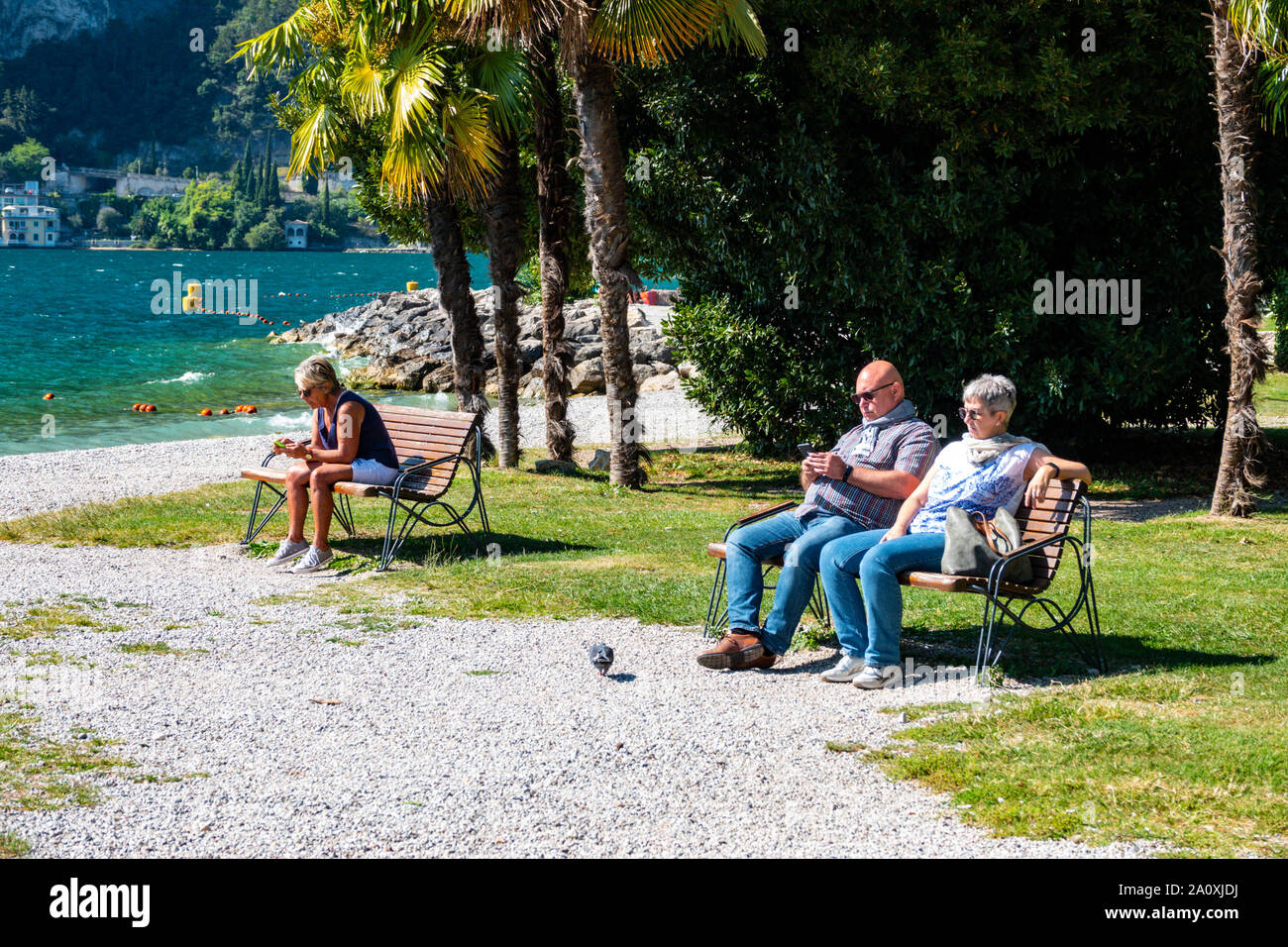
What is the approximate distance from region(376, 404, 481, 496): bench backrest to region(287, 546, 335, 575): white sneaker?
0.89 meters

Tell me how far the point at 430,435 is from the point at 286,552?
1534 mm

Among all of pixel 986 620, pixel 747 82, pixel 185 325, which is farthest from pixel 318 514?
pixel 185 325

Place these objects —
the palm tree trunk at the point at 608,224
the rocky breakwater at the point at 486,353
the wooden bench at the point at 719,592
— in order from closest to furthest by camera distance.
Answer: the wooden bench at the point at 719,592
the palm tree trunk at the point at 608,224
the rocky breakwater at the point at 486,353

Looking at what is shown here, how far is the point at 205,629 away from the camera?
691 cm

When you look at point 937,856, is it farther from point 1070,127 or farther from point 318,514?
point 1070,127

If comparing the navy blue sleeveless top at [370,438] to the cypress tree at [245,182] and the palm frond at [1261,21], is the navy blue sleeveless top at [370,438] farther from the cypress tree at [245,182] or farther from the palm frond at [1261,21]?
the cypress tree at [245,182]

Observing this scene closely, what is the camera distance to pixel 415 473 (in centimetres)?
909

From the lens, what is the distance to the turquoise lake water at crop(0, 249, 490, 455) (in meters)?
25.2

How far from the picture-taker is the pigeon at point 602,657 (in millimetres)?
5941

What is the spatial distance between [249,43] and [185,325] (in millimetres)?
47590

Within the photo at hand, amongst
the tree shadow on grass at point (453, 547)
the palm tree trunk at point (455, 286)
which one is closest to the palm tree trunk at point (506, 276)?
the palm tree trunk at point (455, 286)

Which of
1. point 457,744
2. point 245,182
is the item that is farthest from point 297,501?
point 245,182

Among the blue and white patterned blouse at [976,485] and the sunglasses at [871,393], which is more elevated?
the sunglasses at [871,393]
